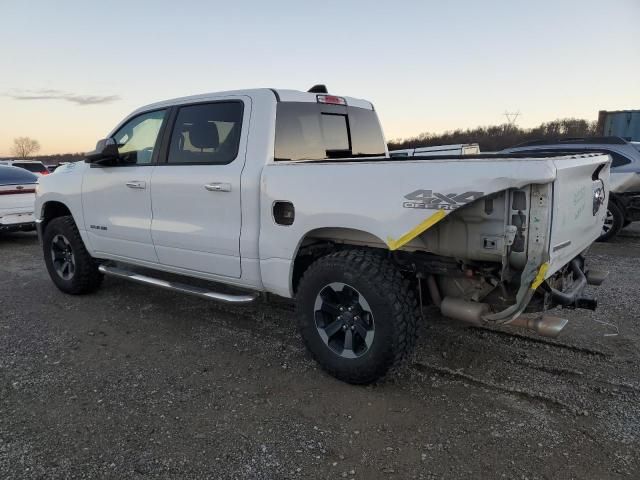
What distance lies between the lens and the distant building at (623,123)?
1719 cm

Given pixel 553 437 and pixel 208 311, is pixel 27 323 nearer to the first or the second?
pixel 208 311

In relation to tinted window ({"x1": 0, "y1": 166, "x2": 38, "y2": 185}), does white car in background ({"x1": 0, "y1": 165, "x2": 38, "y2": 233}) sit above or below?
below

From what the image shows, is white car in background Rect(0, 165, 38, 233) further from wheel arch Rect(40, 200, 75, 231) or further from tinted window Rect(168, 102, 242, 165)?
tinted window Rect(168, 102, 242, 165)

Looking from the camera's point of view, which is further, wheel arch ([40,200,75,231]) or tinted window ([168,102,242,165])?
wheel arch ([40,200,75,231])

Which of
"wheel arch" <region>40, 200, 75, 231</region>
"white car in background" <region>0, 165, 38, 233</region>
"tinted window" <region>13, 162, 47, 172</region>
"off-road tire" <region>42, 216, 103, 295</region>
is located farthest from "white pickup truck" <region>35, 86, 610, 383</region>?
"tinted window" <region>13, 162, 47, 172</region>

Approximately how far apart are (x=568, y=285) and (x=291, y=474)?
2350 mm

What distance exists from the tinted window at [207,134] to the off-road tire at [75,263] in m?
1.83

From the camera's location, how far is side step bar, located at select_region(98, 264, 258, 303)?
12.8ft

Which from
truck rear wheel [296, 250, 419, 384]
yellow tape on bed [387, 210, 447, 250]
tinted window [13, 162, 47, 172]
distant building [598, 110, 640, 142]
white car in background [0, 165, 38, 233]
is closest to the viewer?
yellow tape on bed [387, 210, 447, 250]

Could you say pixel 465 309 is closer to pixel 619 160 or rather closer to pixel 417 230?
pixel 417 230

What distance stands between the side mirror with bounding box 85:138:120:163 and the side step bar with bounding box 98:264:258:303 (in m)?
1.10

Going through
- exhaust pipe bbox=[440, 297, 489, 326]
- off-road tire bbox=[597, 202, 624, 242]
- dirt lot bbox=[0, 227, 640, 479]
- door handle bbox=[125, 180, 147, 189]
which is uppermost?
door handle bbox=[125, 180, 147, 189]

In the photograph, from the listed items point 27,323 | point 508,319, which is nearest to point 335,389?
point 508,319

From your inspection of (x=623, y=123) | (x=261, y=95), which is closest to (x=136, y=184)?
(x=261, y=95)
